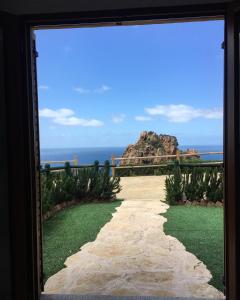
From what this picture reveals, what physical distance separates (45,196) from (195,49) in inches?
398

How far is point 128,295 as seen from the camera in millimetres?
2625

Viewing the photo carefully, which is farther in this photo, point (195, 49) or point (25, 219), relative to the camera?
point (195, 49)

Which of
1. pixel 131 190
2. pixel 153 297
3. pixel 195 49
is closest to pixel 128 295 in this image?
pixel 153 297

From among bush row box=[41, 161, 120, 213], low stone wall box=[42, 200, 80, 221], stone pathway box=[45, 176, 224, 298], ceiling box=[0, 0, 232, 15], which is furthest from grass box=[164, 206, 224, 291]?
ceiling box=[0, 0, 232, 15]

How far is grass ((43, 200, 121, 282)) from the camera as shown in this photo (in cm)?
370

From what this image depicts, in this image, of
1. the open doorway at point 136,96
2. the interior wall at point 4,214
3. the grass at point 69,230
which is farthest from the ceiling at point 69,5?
the open doorway at point 136,96

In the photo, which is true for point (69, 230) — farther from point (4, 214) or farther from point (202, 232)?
point (4, 214)

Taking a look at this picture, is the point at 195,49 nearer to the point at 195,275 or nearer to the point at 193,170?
the point at 193,170

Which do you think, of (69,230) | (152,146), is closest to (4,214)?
(69,230)

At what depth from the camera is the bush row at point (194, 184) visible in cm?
679

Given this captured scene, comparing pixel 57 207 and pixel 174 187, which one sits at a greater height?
pixel 174 187

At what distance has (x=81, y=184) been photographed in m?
7.20

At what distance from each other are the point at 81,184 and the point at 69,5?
537 cm

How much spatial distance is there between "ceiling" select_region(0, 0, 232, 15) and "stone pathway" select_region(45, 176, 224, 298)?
2246 millimetres
